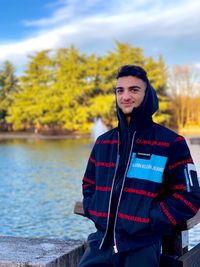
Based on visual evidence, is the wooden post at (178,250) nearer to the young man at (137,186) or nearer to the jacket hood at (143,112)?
the young man at (137,186)

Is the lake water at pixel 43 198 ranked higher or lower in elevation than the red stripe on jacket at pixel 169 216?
lower

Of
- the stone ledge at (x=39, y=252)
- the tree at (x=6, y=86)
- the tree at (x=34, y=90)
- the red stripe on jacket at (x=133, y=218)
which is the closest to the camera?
the red stripe on jacket at (x=133, y=218)

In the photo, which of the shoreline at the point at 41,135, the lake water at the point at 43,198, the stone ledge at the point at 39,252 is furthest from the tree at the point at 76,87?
the stone ledge at the point at 39,252

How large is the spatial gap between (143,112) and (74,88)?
30912mm

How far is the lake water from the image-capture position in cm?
613

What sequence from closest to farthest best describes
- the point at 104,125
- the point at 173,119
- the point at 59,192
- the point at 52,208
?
the point at 52,208 < the point at 59,192 < the point at 104,125 < the point at 173,119

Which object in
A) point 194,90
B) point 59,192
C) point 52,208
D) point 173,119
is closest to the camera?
point 52,208

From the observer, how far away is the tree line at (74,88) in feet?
105

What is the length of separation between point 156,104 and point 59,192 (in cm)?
762

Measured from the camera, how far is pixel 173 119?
38.0m

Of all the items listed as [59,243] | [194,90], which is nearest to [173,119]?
[194,90]

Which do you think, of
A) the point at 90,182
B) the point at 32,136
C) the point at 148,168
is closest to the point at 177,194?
the point at 148,168

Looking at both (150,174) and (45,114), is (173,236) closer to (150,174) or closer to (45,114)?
(150,174)

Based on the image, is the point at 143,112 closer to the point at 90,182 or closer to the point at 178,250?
the point at 90,182
